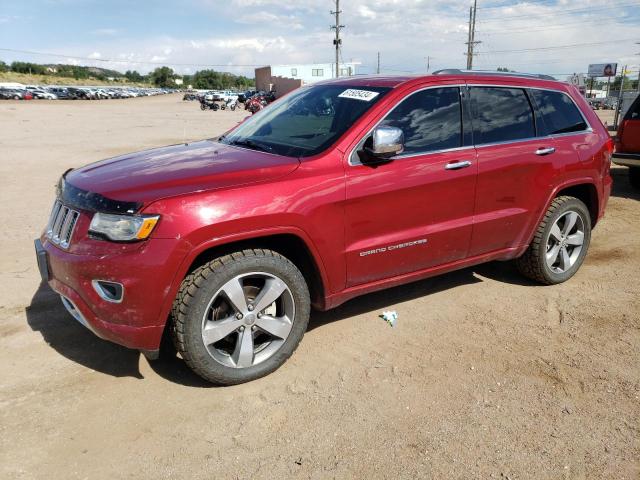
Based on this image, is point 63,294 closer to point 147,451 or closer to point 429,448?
point 147,451

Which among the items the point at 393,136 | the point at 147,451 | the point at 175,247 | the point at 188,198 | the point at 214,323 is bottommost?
the point at 147,451

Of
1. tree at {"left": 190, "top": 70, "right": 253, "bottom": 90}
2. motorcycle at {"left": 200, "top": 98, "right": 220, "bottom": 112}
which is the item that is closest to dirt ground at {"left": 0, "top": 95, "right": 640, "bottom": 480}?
motorcycle at {"left": 200, "top": 98, "right": 220, "bottom": 112}

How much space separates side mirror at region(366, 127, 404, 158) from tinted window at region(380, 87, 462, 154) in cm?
29

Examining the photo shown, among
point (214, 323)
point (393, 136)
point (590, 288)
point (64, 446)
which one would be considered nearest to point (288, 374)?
point (214, 323)

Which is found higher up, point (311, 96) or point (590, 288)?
point (311, 96)

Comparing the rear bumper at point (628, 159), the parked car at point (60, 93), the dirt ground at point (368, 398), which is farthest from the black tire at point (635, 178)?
the parked car at point (60, 93)

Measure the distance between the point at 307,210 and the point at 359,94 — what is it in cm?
111

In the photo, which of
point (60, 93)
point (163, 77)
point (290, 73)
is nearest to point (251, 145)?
point (60, 93)

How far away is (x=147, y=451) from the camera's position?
2713 mm

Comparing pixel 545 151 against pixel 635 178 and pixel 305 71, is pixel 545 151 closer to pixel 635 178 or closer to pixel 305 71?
pixel 635 178

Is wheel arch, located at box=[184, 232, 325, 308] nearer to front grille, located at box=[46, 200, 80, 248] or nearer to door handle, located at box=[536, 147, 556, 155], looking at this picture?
front grille, located at box=[46, 200, 80, 248]

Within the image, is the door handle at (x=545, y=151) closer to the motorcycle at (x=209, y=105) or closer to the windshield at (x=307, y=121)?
the windshield at (x=307, y=121)

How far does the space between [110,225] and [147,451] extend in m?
1.21

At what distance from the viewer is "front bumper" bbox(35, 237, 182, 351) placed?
110 inches
